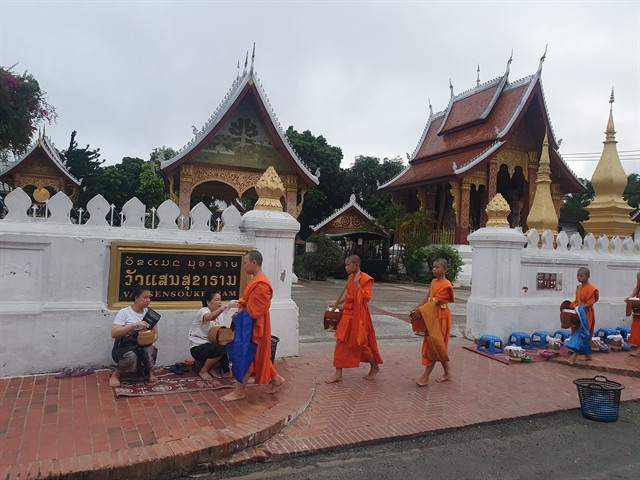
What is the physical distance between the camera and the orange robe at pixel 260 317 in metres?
3.98

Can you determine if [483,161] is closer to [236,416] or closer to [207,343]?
[207,343]

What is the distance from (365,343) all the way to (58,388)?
294 centimetres

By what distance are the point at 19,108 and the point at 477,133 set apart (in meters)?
17.7

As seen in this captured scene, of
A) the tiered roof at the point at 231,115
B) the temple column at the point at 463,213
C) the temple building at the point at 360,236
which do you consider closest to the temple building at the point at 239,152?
the tiered roof at the point at 231,115

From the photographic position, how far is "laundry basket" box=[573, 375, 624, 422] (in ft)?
13.9

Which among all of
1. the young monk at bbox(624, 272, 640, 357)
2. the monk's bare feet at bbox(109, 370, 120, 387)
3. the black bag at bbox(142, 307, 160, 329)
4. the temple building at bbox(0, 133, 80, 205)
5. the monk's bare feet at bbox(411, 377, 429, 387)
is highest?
the temple building at bbox(0, 133, 80, 205)

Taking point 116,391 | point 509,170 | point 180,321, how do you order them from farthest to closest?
point 509,170 < point 180,321 < point 116,391

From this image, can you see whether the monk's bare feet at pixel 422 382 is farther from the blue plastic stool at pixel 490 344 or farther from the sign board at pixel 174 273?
the sign board at pixel 174 273

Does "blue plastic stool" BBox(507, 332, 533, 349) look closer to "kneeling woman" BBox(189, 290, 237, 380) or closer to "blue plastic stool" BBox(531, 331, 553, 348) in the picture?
"blue plastic stool" BBox(531, 331, 553, 348)

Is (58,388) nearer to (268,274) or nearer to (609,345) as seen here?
(268,274)

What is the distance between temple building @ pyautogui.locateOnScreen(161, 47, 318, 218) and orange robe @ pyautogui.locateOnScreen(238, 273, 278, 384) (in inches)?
452

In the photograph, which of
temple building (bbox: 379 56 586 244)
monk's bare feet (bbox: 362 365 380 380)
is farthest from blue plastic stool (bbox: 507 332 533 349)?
temple building (bbox: 379 56 586 244)

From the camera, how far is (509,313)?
6.96 metres

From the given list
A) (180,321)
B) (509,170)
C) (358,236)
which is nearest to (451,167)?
(509,170)
